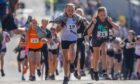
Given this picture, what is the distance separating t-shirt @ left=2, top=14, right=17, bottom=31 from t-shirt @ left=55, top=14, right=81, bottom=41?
4.91 meters

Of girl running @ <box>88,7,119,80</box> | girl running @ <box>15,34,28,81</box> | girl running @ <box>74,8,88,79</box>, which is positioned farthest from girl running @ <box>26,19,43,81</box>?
girl running @ <box>88,7,119,80</box>

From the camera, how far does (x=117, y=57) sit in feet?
101

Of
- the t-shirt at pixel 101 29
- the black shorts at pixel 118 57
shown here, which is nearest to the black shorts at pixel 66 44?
the t-shirt at pixel 101 29

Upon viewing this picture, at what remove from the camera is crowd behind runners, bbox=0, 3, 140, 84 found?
2188 cm

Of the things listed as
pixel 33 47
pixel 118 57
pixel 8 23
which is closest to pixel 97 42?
pixel 33 47

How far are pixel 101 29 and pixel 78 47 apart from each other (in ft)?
4.70

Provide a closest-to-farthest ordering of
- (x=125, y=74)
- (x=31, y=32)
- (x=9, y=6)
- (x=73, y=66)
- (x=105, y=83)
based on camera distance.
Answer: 1. (x=9, y=6)
2. (x=105, y=83)
3. (x=73, y=66)
4. (x=31, y=32)
5. (x=125, y=74)

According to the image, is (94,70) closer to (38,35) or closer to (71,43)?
(71,43)

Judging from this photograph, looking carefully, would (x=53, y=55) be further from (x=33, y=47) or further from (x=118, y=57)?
(x=118, y=57)

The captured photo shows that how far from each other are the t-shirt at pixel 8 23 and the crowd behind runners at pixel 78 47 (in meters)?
1.44

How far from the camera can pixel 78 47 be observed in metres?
24.0

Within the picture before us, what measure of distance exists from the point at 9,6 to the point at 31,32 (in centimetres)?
994

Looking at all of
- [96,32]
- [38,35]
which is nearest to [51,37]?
[38,35]

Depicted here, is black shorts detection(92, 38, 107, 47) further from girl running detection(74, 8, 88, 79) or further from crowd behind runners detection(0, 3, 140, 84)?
girl running detection(74, 8, 88, 79)
